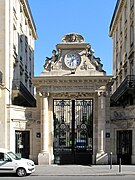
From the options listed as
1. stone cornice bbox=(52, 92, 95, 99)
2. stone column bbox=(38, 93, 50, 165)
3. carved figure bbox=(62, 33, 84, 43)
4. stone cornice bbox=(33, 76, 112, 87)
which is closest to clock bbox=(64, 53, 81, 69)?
carved figure bbox=(62, 33, 84, 43)

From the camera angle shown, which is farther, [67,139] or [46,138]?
[67,139]

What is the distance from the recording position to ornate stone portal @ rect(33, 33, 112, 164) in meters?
27.2

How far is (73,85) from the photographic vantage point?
89.4 feet

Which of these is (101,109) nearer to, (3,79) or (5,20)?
(3,79)

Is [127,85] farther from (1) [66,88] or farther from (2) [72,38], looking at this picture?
(2) [72,38]

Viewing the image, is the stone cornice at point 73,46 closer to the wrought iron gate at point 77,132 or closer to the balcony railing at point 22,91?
the wrought iron gate at point 77,132

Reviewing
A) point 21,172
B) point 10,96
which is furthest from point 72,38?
point 21,172

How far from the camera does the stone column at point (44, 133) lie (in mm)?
27195

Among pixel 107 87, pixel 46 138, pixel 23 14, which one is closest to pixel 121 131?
pixel 107 87

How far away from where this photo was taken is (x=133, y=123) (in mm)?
26875

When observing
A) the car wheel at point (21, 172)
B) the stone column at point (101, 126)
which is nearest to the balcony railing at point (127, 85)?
the stone column at point (101, 126)

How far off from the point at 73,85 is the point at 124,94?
773 centimetres

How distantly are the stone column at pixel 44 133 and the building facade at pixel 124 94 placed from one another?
16.3ft

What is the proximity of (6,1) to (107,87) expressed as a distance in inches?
407
